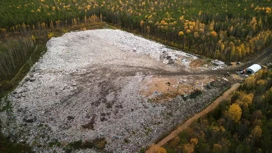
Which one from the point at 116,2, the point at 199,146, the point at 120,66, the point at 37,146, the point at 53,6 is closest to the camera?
the point at 199,146

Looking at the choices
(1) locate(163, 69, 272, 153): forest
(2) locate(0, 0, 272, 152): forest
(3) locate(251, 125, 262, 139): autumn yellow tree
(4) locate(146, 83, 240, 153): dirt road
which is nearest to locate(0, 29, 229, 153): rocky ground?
(4) locate(146, 83, 240, 153): dirt road

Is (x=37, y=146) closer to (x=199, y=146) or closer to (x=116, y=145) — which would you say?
(x=116, y=145)

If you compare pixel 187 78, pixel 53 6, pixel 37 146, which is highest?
pixel 53 6

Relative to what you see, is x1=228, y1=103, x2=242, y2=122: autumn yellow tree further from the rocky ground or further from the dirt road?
the rocky ground

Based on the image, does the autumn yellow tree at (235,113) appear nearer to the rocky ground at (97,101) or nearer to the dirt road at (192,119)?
the dirt road at (192,119)

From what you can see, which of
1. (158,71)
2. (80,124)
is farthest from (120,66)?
(80,124)

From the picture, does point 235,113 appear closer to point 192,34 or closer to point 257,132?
point 257,132

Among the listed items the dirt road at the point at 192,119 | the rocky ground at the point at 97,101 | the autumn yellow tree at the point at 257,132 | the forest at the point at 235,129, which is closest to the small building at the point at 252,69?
the dirt road at the point at 192,119

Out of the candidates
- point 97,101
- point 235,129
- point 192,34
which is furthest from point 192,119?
point 192,34
